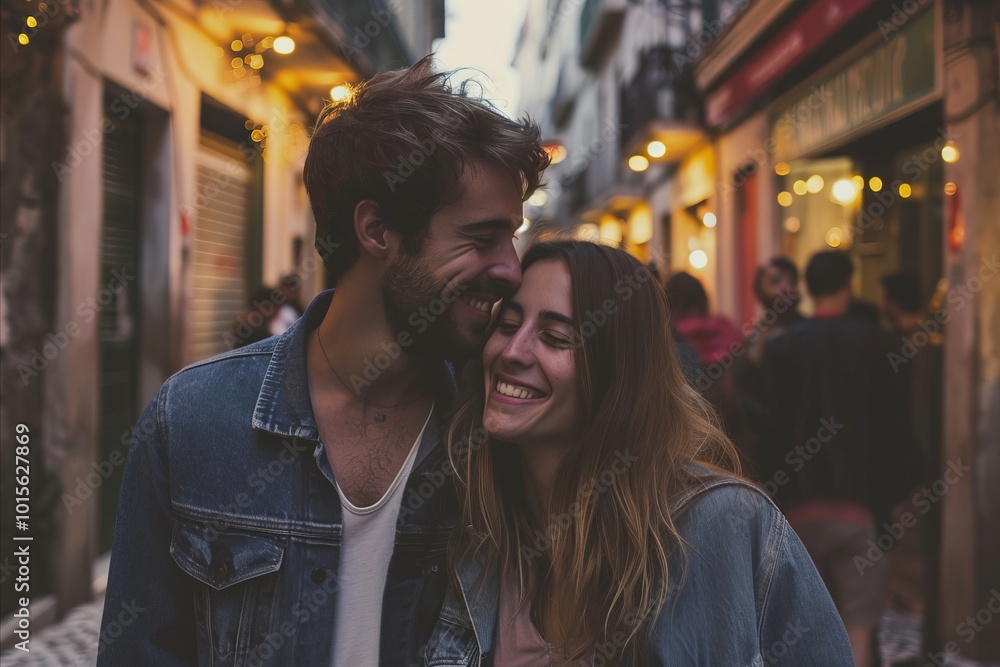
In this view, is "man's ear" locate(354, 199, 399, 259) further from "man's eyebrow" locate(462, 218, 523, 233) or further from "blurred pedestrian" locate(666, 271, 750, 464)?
"blurred pedestrian" locate(666, 271, 750, 464)

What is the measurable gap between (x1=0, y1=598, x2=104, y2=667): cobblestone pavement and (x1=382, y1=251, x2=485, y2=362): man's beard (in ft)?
10.9

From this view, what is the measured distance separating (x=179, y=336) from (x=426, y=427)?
21.0ft

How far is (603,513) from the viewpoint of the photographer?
2086 mm

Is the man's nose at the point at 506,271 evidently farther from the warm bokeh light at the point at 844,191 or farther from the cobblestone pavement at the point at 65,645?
the warm bokeh light at the point at 844,191

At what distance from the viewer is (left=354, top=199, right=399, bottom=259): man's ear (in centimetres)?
225

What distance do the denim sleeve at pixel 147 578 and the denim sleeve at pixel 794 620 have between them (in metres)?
1.24

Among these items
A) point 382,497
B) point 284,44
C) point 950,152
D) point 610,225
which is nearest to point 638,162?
point 284,44

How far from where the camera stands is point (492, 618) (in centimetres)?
210

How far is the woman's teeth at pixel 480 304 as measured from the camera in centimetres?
217

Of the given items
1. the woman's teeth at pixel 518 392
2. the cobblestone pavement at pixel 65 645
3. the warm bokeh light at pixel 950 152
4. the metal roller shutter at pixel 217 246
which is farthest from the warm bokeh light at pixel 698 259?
the woman's teeth at pixel 518 392

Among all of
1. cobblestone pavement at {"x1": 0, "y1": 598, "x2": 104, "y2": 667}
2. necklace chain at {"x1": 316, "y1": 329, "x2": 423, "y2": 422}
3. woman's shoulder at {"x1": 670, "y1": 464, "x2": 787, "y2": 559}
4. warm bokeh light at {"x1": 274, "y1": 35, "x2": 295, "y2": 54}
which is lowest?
cobblestone pavement at {"x1": 0, "y1": 598, "x2": 104, "y2": 667}

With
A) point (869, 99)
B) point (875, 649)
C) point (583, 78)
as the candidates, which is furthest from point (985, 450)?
point (583, 78)

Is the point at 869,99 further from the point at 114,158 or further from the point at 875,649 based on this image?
the point at 114,158

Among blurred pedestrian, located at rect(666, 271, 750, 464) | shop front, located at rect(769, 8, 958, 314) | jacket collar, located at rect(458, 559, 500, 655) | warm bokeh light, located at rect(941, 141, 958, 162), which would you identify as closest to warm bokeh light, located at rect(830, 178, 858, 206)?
shop front, located at rect(769, 8, 958, 314)
